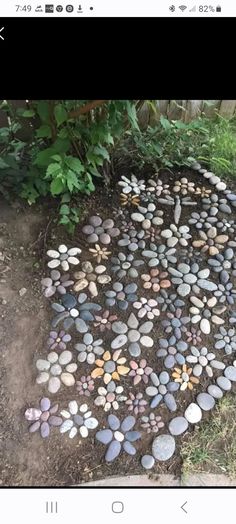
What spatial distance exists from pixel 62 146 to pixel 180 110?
72cm

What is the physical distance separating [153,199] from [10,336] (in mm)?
713

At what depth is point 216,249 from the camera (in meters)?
1.72

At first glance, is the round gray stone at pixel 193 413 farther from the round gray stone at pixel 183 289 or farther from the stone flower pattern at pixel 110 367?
the round gray stone at pixel 183 289

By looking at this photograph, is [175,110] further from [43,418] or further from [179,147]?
[43,418]

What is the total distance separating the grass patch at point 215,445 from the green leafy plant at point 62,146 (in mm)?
741

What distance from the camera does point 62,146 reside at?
1.58 metres

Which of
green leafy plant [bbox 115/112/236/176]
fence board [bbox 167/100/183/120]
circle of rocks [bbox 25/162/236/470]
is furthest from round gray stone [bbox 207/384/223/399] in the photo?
fence board [bbox 167/100/183/120]

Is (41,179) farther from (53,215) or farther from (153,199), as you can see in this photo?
(153,199)

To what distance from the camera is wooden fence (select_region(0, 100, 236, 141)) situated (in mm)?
1976

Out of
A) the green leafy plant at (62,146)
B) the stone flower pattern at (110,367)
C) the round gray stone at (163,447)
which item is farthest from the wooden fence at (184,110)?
the round gray stone at (163,447)

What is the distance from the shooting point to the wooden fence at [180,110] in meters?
1.98

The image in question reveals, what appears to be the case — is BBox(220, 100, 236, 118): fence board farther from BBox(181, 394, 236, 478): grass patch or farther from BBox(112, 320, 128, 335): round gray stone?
BBox(181, 394, 236, 478): grass patch

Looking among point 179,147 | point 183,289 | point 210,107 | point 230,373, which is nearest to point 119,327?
point 183,289

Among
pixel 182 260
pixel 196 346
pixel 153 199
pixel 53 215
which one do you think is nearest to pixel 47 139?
pixel 53 215
